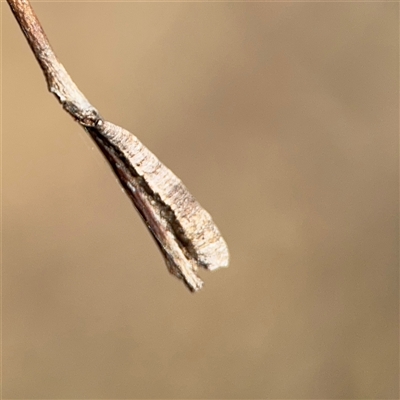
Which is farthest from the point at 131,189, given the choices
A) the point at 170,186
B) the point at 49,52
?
the point at 49,52

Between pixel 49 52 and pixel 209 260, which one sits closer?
pixel 49 52

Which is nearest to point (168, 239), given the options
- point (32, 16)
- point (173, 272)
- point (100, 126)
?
point (173, 272)

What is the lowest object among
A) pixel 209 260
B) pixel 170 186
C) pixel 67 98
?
pixel 209 260

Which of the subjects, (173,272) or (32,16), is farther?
(173,272)

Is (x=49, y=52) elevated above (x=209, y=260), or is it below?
above

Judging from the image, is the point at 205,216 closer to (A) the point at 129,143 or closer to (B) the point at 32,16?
(A) the point at 129,143

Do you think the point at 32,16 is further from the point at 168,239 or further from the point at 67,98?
the point at 168,239
